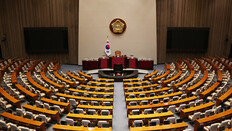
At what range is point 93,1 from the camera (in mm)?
18547

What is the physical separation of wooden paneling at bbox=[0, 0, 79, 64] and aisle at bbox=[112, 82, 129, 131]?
37.0ft

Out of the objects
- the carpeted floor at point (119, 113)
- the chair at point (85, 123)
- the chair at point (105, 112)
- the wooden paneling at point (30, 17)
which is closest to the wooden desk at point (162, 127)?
the carpeted floor at point (119, 113)

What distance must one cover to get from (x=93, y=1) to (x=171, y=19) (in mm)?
8861

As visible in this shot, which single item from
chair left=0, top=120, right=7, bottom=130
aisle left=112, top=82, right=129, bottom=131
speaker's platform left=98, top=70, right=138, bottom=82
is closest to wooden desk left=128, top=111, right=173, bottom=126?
aisle left=112, top=82, right=129, bottom=131

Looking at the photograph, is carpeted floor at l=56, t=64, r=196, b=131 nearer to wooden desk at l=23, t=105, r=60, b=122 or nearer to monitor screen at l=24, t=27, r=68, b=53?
wooden desk at l=23, t=105, r=60, b=122

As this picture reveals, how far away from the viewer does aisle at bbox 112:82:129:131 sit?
7755 millimetres

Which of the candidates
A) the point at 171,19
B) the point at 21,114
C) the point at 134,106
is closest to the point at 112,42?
the point at 171,19

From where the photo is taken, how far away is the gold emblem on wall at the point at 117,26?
18.8m

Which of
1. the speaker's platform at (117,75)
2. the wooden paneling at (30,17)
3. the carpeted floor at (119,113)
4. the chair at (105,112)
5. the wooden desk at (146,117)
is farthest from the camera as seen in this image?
the wooden paneling at (30,17)

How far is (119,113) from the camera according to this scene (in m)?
8.90

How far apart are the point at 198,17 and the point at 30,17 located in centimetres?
1870

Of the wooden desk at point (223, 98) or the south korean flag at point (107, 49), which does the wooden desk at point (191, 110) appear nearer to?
the wooden desk at point (223, 98)

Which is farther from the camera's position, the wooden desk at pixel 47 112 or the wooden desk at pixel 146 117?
the wooden desk at pixel 47 112

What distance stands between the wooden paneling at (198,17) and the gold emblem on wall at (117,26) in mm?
4149
